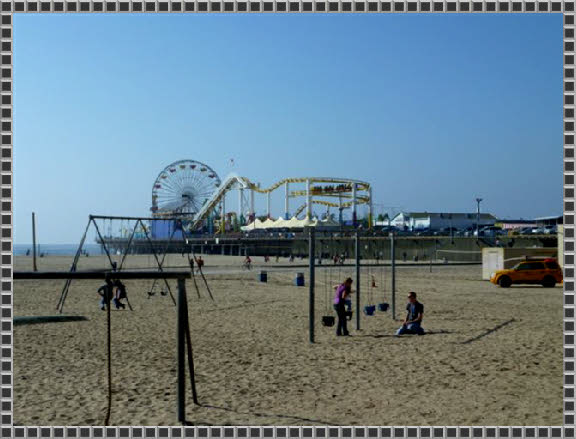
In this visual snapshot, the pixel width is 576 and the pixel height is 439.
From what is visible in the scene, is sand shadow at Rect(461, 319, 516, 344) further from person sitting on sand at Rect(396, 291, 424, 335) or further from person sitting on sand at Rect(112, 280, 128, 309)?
person sitting on sand at Rect(112, 280, 128, 309)

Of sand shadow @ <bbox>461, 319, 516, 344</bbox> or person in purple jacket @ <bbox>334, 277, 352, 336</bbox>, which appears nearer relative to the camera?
sand shadow @ <bbox>461, 319, 516, 344</bbox>

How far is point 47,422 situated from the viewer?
6.68 meters

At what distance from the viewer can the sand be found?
7000mm

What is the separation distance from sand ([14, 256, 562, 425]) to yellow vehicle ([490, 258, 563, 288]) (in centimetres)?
886

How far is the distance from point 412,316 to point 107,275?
25.3ft

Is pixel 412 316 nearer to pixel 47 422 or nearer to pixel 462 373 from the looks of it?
pixel 462 373

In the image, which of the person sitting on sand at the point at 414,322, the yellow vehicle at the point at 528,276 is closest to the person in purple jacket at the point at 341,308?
the person sitting on sand at the point at 414,322

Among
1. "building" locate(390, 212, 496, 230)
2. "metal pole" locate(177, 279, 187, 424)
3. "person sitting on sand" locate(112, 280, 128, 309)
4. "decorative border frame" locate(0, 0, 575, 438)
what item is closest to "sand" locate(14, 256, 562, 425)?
"metal pole" locate(177, 279, 187, 424)

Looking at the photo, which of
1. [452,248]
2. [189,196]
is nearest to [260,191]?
[189,196]

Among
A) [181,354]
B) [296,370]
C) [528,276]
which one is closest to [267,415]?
[181,354]

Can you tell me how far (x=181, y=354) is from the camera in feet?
22.5

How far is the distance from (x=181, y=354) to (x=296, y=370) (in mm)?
2867

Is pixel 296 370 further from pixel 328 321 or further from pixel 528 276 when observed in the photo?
pixel 528 276

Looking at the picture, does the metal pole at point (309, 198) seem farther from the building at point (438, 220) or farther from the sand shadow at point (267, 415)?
the sand shadow at point (267, 415)
